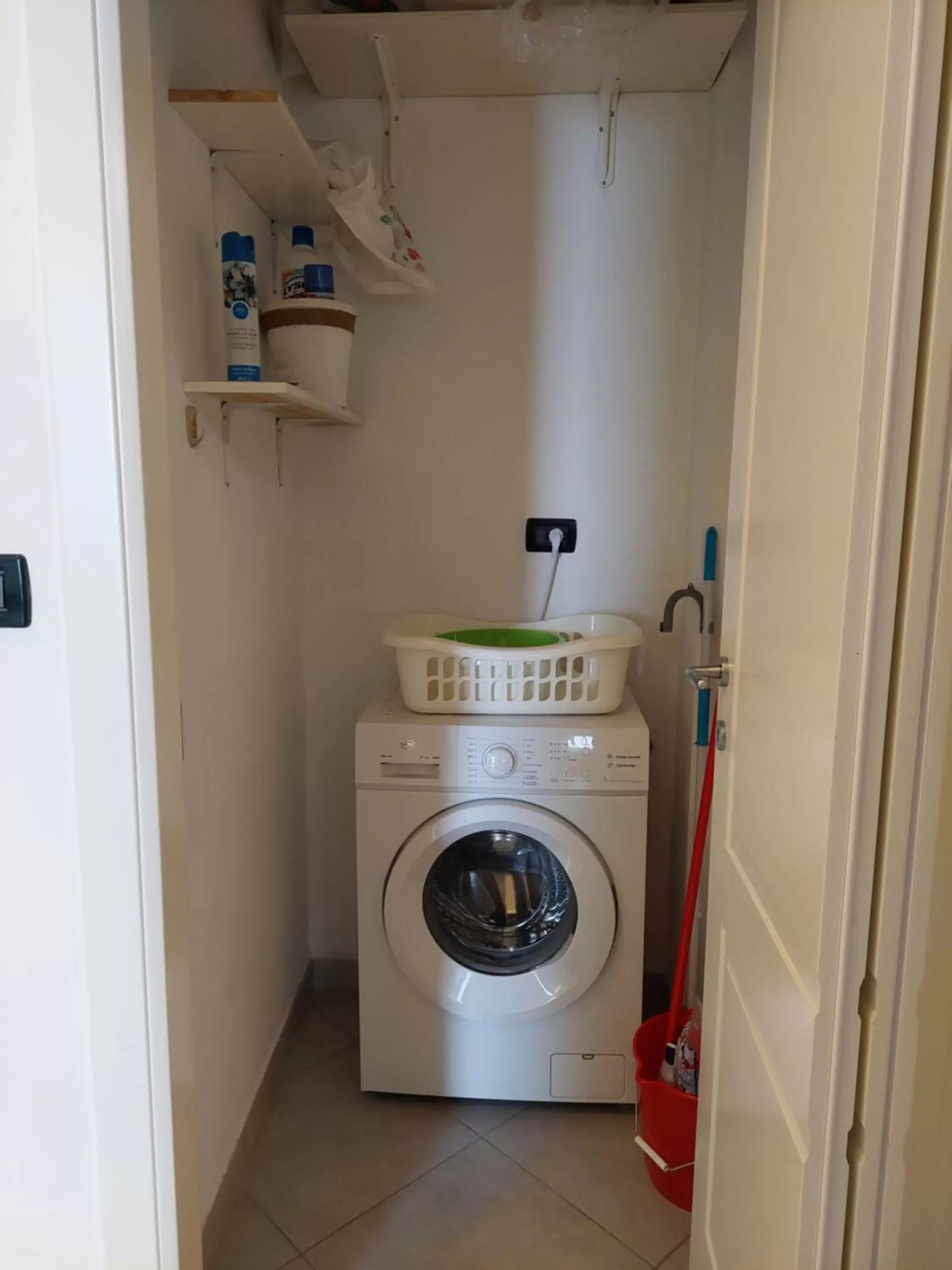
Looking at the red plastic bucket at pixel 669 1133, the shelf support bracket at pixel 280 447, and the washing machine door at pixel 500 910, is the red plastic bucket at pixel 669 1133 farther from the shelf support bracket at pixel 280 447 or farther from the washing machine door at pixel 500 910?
the shelf support bracket at pixel 280 447

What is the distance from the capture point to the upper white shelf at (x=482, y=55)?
173 cm

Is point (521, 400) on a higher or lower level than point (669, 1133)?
higher

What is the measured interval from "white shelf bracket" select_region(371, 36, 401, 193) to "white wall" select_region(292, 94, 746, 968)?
3 centimetres

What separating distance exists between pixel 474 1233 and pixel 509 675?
105cm

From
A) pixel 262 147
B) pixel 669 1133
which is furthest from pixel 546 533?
pixel 669 1133

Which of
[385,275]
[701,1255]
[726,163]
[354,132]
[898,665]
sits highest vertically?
[354,132]

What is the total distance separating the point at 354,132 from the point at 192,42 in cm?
70

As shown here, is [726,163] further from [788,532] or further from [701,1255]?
[701,1255]

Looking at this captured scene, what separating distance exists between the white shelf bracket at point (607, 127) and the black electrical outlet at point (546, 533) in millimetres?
779

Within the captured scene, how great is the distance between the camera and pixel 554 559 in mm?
2209

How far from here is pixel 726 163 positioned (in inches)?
73.8

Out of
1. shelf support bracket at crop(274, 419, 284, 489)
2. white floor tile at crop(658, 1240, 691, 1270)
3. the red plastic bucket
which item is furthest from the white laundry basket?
white floor tile at crop(658, 1240, 691, 1270)

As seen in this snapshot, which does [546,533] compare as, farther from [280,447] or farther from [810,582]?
[810,582]

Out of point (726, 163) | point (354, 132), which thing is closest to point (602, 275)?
point (726, 163)
